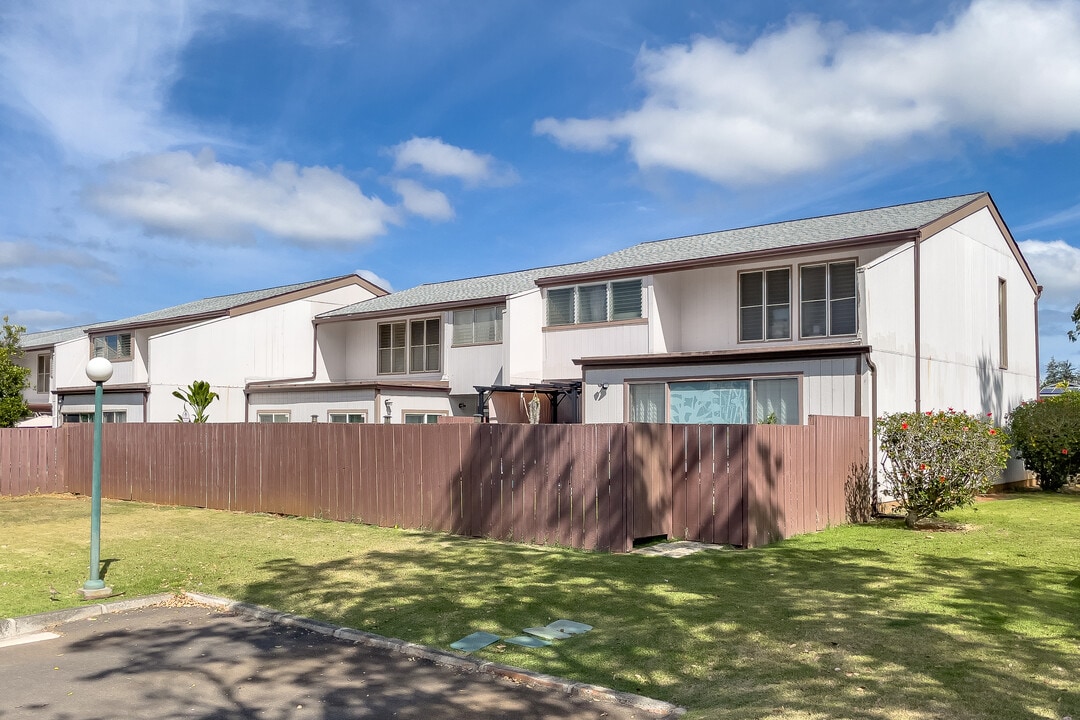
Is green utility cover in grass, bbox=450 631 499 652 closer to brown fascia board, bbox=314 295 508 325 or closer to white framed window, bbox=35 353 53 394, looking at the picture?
brown fascia board, bbox=314 295 508 325

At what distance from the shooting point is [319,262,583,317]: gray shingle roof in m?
28.8

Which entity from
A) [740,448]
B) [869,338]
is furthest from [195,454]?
[869,338]

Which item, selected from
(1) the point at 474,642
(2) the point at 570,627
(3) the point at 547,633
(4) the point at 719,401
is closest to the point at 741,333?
(4) the point at 719,401

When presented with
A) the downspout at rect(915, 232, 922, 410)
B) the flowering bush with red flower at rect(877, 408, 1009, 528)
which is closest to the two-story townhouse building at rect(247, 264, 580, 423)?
the downspout at rect(915, 232, 922, 410)

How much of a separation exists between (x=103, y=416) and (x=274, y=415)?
23.3 feet

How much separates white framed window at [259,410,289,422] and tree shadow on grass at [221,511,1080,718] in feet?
60.7

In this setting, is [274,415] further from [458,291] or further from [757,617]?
[757,617]

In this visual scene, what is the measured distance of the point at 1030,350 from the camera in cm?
2575

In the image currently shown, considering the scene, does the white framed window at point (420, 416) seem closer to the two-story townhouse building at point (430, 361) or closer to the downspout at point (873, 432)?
the two-story townhouse building at point (430, 361)

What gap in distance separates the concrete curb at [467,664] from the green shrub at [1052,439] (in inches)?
724

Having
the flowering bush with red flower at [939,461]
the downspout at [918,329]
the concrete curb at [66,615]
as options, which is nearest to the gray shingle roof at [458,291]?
the downspout at [918,329]

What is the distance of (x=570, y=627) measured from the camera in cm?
789

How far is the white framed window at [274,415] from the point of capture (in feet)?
96.1

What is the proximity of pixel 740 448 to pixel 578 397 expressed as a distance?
1238cm
